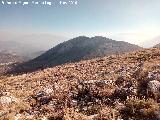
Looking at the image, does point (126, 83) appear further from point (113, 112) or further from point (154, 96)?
point (113, 112)

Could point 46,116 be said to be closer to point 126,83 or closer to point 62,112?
point 62,112

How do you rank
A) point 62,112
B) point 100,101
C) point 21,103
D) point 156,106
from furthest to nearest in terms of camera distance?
point 21,103
point 100,101
point 62,112
point 156,106

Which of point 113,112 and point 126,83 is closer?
point 113,112

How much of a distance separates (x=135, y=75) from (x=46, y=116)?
6716 mm

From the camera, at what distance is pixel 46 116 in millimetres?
13359

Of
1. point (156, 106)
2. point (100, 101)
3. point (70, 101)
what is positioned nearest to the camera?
point (156, 106)

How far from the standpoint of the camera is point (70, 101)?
15430 mm

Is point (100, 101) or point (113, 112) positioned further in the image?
point (100, 101)

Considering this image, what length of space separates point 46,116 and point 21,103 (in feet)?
11.6

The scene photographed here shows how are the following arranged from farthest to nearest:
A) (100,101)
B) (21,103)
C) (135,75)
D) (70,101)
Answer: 1. (135,75)
2. (21,103)
3. (70,101)
4. (100,101)

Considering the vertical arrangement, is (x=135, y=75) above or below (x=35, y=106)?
above

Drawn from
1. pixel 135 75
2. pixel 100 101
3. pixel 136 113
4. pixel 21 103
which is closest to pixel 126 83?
pixel 135 75

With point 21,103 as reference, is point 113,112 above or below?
above

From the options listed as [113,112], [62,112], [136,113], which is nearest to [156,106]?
[136,113]
